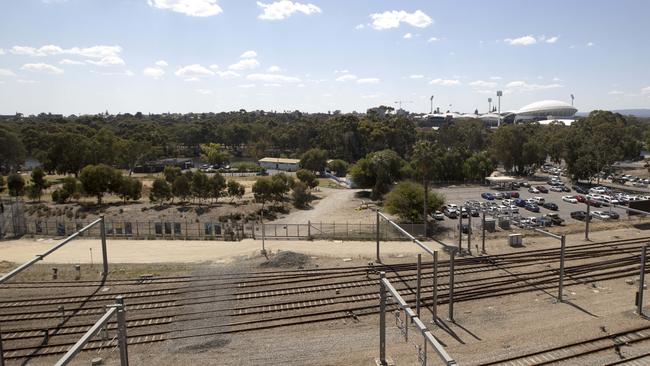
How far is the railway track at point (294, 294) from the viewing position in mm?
18141

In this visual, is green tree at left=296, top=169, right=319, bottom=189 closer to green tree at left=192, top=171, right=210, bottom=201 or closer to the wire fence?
green tree at left=192, top=171, right=210, bottom=201

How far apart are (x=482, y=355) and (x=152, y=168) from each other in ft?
258

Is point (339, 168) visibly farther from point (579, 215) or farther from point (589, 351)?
point (589, 351)

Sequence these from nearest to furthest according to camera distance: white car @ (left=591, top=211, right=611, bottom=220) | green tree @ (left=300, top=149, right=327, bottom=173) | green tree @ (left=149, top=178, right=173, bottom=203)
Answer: white car @ (left=591, top=211, right=611, bottom=220), green tree @ (left=149, top=178, right=173, bottom=203), green tree @ (left=300, top=149, right=327, bottom=173)

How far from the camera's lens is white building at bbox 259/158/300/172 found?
87.5 meters

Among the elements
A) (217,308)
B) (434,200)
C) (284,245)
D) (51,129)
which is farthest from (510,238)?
(51,129)

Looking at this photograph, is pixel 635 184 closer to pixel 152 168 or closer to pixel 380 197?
pixel 380 197

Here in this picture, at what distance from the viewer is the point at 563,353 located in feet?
51.2

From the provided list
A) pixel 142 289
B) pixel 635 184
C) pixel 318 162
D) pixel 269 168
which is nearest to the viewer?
pixel 142 289

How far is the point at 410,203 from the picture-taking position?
3738 centimetres

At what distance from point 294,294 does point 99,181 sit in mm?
35712

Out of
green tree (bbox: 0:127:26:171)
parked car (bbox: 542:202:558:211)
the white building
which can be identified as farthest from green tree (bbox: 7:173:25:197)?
parked car (bbox: 542:202:558:211)

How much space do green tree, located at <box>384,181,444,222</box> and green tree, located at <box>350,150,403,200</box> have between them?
52.1ft

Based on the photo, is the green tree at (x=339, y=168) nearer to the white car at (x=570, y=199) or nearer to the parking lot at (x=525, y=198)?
the parking lot at (x=525, y=198)
